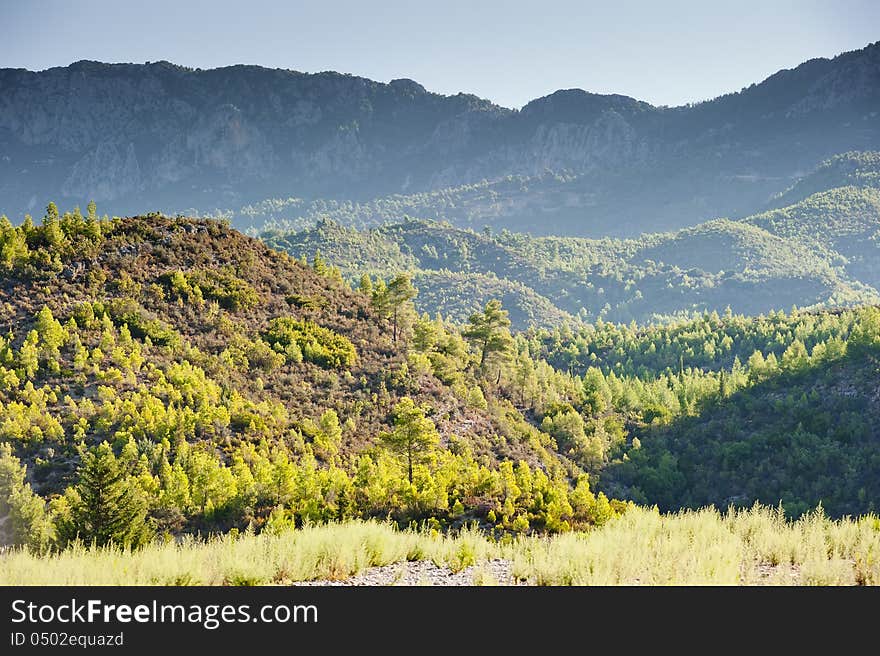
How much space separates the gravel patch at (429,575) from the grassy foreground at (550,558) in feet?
0.57

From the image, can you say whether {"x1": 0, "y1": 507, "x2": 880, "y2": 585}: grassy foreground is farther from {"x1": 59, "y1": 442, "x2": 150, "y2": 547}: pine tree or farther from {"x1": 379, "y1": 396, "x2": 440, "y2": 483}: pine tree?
{"x1": 379, "y1": 396, "x2": 440, "y2": 483}: pine tree

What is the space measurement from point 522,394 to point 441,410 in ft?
70.1

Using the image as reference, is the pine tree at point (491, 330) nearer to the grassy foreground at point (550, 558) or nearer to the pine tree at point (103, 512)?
the pine tree at point (103, 512)

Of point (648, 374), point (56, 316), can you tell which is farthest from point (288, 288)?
point (648, 374)

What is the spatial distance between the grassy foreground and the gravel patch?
17cm

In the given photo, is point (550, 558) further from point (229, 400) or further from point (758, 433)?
point (758, 433)

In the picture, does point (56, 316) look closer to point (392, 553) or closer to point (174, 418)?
point (174, 418)

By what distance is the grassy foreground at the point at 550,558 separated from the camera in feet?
34.1

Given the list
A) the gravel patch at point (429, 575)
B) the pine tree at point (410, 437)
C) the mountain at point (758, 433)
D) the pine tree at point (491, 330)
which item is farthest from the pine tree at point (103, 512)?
the pine tree at point (491, 330)

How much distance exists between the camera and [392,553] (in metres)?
13.1

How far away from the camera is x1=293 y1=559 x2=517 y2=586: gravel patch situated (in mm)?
11211

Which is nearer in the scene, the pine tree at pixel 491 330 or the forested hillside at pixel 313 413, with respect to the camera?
the forested hillside at pixel 313 413

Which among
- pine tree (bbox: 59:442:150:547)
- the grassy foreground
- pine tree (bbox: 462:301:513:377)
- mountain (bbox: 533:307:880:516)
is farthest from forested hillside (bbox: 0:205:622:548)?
mountain (bbox: 533:307:880:516)

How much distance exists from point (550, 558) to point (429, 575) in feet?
7.47
